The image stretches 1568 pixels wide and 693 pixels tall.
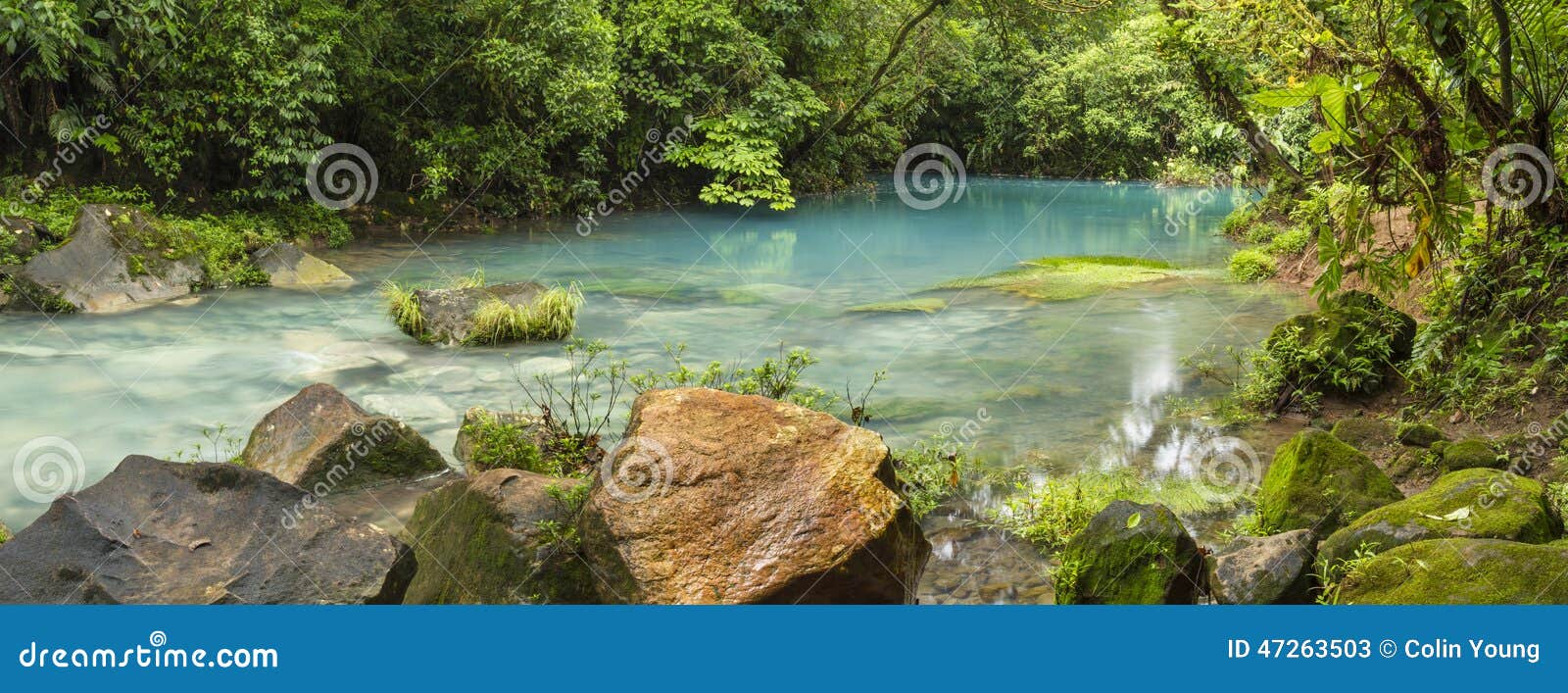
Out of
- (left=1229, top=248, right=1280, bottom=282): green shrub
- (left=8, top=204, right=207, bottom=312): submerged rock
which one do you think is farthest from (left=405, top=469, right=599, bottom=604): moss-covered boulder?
(left=1229, top=248, right=1280, bottom=282): green shrub

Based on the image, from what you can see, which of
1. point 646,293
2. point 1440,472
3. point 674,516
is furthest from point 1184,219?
point 674,516

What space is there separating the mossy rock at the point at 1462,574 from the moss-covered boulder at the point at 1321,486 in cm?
100

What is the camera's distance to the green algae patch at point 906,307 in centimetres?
1212

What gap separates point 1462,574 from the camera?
11.9 feet

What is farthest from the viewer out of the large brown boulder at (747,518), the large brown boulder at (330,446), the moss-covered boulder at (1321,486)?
the large brown boulder at (330,446)

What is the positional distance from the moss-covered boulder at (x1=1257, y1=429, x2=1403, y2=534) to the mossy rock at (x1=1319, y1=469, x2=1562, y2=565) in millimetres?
482

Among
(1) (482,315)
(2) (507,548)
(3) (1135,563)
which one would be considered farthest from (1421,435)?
(1) (482,315)

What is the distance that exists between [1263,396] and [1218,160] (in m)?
26.8

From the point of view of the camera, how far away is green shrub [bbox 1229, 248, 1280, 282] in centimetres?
1377

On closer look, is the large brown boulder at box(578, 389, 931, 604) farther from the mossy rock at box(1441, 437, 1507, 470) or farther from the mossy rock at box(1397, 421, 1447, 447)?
the mossy rock at box(1397, 421, 1447, 447)

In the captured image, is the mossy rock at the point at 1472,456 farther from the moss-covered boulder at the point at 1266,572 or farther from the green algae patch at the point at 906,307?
the green algae patch at the point at 906,307

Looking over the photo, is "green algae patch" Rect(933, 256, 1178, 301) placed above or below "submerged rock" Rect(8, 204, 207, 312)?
above

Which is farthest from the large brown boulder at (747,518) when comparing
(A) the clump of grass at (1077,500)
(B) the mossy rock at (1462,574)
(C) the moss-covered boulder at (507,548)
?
(B) the mossy rock at (1462,574)

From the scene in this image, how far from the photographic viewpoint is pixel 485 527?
426cm
